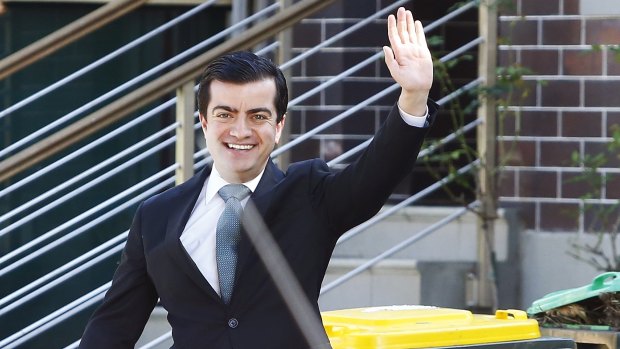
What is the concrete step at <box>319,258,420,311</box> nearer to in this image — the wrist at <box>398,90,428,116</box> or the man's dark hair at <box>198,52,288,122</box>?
the man's dark hair at <box>198,52,288,122</box>

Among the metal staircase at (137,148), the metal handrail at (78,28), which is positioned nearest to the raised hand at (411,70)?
the metal staircase at (137,148)

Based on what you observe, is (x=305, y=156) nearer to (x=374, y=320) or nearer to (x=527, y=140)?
(x=527, y=140)

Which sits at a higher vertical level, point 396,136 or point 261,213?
point 396,136

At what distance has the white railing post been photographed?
543 centimetres

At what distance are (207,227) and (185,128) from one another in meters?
2.35

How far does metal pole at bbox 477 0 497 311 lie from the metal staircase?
0.06 m

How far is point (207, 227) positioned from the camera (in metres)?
3.11

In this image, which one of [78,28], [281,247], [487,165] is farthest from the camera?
[487,165]

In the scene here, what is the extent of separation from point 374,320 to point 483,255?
249 cm

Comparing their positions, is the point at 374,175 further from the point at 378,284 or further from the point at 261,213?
the point at 378,284

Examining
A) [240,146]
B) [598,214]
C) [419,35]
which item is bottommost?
[598,214]

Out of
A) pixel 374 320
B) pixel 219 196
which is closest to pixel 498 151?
pixel 374 320

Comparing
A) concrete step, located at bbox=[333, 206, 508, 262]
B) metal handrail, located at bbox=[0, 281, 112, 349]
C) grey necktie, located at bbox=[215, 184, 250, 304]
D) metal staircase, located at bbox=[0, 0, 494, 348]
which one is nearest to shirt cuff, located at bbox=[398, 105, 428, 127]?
grey necktie, located at bbox=[215, 184, 250, 304]

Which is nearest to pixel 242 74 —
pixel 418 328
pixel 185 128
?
pixel 418 328
